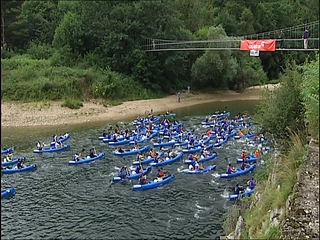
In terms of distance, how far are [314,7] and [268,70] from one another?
16832 mm

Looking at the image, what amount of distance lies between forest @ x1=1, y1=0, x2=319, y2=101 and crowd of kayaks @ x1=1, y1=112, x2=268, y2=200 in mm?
10441

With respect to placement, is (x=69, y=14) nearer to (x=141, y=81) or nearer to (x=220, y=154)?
(x=141, y=81)

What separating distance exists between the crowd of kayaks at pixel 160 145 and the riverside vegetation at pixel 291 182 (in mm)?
4363

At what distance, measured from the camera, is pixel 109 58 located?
48.8m

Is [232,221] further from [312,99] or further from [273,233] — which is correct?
[312,99]

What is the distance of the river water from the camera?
633 inches

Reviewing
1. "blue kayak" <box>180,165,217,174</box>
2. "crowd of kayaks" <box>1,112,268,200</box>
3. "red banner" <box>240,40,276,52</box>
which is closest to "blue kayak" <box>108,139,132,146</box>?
"crowd of kayaks" <box>1,112,268,200</box>

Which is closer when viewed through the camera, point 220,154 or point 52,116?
point 220,154

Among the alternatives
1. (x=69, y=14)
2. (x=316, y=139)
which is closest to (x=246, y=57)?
(x=69, y=14)

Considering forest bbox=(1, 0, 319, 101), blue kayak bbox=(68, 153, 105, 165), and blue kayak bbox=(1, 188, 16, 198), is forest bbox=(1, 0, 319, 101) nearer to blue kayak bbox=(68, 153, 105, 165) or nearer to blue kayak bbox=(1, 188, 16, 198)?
blue kayak bbox=(68, 153, 105, 165)

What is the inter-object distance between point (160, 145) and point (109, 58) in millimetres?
22171

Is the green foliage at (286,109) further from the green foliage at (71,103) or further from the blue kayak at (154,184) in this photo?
the green foliage at (71,103)

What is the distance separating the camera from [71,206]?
61.6 ft

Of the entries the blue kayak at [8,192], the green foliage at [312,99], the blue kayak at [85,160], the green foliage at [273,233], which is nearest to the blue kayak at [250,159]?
the blue kayak at [85,160]
